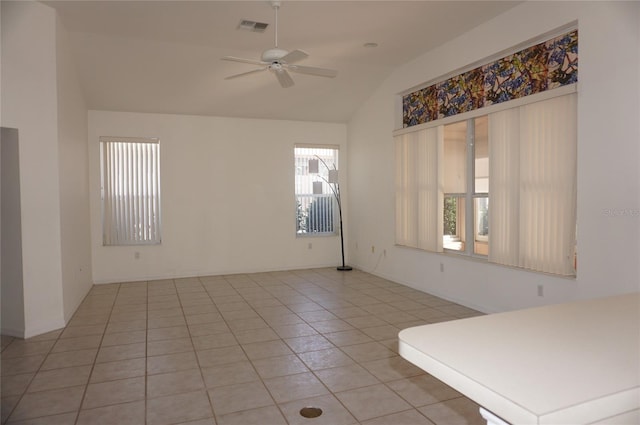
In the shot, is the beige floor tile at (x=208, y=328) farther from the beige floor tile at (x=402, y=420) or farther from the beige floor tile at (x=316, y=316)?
the beige floor tile at (x=402, y=420)

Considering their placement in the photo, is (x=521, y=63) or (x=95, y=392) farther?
(x=521, y=63)

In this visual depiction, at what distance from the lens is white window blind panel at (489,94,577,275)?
376 centimetres

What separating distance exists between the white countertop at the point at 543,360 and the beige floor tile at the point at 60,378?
289 centimetres

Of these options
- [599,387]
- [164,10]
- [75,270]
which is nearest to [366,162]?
[164,10]

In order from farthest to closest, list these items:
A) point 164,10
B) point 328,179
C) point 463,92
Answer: point 328,179, point 463,92, point 164,10

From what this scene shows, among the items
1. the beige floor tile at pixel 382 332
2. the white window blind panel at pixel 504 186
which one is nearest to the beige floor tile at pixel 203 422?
the beige floor tile at pixel 382 332

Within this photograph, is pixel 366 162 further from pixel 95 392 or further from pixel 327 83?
pixel 95 392

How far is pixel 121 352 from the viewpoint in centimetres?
364

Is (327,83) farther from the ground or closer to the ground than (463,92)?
farther from the ground

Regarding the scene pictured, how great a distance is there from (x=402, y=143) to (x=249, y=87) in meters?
2.39

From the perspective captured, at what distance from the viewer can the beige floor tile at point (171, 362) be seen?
3258 millimetres

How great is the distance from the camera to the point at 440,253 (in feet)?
17.8

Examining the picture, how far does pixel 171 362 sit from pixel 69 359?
859mm

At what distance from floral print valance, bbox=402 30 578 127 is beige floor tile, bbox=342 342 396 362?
111 inches
